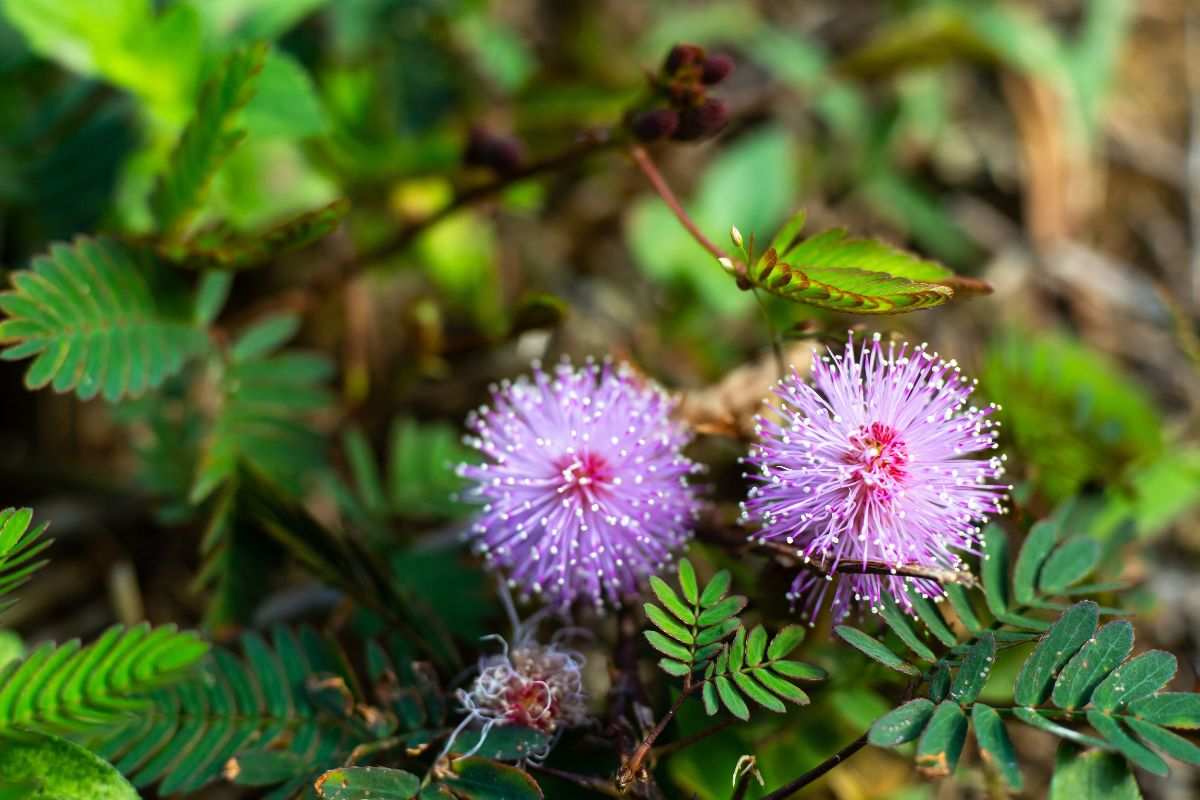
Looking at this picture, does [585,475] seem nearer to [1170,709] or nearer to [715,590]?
[715,590]

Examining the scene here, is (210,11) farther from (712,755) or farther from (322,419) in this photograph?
(712,755)

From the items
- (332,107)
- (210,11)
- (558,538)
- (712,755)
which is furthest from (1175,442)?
(210,11)

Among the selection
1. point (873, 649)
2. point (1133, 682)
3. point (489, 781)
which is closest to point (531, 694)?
point (489, 781)

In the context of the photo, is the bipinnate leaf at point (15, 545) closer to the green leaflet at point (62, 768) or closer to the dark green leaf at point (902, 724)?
the green leaflet at point (62, 768)

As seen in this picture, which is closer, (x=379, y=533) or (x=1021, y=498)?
(x=1021, y=498)

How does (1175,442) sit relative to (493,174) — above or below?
below

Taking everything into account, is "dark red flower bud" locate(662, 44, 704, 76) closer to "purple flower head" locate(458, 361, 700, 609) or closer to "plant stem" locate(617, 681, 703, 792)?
"purple flower head" locate(458, 361, 700, 609)
